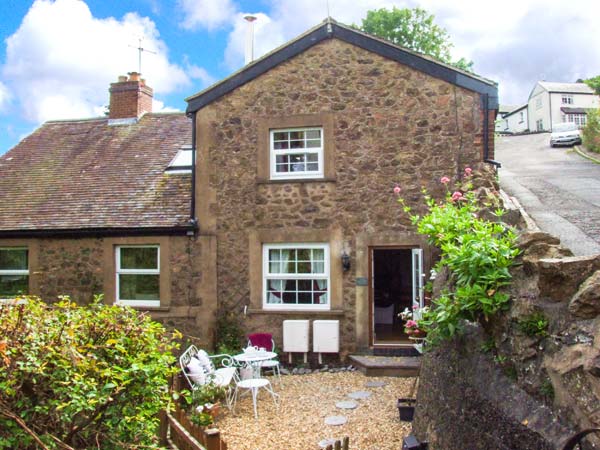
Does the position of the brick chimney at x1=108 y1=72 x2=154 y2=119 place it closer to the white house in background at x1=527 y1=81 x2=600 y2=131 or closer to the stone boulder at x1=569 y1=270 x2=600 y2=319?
the stone boulder at x1=569 y1=270 x2=600 y2=319

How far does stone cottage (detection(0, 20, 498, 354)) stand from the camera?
36.0 feet

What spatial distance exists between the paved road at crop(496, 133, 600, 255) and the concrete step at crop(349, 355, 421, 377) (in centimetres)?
349

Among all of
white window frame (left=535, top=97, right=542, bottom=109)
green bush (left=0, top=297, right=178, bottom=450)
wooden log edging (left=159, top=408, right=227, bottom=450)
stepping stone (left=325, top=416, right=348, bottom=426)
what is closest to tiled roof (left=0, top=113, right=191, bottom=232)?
stepping stone (left=325, top=416, right=348, bottom=426)

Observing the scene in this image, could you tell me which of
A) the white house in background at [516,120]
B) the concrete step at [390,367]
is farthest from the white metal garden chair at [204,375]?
the white house in background at [516,120]

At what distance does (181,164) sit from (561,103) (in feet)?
191

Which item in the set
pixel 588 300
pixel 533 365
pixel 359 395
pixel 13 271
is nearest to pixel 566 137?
pixel 359 395

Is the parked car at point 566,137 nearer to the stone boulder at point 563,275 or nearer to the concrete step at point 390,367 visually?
the concrete step at point 390,367

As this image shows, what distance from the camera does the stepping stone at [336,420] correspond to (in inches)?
304

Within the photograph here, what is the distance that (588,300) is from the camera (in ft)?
12.5

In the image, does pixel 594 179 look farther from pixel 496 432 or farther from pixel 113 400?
pixel 113 400

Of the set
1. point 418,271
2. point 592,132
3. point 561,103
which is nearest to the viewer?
point 418,271

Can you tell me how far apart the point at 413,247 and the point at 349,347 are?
2.42 meters

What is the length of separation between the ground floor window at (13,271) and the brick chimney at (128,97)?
208 inches

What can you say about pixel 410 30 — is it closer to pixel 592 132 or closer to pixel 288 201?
pixel 592 132
